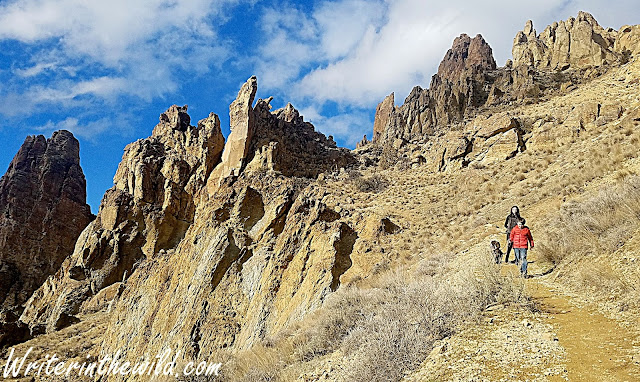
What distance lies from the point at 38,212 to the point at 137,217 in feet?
96.0

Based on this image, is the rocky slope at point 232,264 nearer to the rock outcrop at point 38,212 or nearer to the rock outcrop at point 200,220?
the rock outcrop at point 200,220

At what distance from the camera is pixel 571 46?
64.3 m

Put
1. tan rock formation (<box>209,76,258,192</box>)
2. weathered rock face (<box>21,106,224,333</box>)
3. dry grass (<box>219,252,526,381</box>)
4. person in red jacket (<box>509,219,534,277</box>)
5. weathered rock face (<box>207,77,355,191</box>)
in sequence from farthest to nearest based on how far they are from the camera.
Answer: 1. weathered rock face (<box>21,106,224,333</box>)
2. tan rock formation (<box>209,76,258,192</box>)
3. weathered rock face (<box>207,77,355,191</box>)
4. person in red jacket (<box>509,219,534,277</box>)
5. dry grass (<box>219,252,526,381</box>)

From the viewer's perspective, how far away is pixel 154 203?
54469 millimetres

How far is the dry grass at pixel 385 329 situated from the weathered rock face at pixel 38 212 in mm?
61709

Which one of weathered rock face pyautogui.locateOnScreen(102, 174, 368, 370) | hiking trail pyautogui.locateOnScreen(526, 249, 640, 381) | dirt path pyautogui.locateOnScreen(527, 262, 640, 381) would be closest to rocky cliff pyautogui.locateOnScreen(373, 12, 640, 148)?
weathered rock face pyautogui.locateOnScreen(102, 174, 368, 370)

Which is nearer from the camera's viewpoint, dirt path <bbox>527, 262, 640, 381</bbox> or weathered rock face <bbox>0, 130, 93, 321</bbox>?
dirt path <bbox>527, 262, 640, 381</bbox>

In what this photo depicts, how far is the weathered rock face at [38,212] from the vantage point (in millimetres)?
60969

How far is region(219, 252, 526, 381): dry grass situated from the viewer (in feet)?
17.6

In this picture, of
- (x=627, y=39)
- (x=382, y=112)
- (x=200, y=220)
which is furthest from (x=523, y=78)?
(x=200, y=220)

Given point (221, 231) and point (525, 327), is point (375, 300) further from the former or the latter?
point (221, 231)

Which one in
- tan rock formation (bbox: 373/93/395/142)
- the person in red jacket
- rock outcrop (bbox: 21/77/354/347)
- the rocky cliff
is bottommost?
the person in red jacket

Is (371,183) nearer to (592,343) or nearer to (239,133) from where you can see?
(239,133)

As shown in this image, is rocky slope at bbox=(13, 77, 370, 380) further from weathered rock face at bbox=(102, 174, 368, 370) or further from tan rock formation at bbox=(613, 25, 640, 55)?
tan rock formation at bbox=(613, 25, 640, 55)
